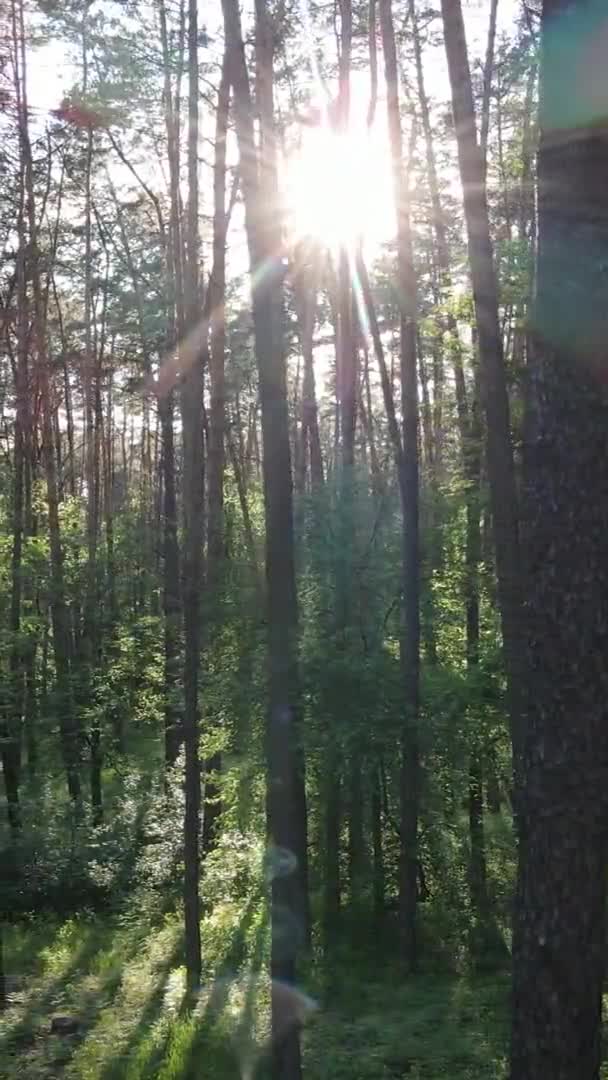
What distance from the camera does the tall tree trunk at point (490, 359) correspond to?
27.2 ft

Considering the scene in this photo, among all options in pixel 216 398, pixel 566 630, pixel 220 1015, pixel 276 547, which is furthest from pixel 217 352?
pixel 566 630

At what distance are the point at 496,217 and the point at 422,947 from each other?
42.1ft

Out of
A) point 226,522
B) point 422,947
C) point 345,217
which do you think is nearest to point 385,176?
point 345,217

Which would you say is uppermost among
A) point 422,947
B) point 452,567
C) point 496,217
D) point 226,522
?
point 496,217

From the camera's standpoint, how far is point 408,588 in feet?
39.7

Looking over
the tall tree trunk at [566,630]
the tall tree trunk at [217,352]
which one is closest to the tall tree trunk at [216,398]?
the tall tree trunk at [217,352]

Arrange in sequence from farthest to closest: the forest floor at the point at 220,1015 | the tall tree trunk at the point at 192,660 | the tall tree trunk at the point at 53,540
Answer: the tall tree trunk at the point at 53,540 → the tall tree trunk at the point at 192,660 → the forest floor at the point at 220,1015

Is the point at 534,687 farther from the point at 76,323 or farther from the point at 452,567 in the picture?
the point at 76,323

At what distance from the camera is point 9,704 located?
55.4 feet

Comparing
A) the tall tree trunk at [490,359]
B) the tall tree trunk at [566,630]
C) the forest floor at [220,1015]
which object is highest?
the tall tree trunk at [490,359]

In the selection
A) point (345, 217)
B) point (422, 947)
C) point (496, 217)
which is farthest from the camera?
point (496, 217)

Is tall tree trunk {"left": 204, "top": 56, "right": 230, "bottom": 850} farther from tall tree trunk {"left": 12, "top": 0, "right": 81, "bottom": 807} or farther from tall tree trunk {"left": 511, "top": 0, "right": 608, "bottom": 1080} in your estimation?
tall tree trunk {"left": 511, "top": 0, "right": 608, "bottom": 1080}

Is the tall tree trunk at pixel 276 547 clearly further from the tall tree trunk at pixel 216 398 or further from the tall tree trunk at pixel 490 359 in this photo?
the tall tree trunk at pixel 216 398

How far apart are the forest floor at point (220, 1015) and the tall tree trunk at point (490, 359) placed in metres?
2.99
